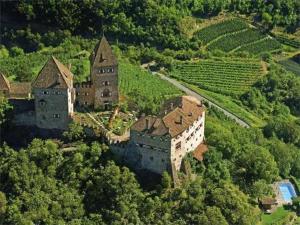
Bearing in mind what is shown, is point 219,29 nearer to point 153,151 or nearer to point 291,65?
point 291,65

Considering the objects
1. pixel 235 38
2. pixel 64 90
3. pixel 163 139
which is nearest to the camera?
pixel 163 139

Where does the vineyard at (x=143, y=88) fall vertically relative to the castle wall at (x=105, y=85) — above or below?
below

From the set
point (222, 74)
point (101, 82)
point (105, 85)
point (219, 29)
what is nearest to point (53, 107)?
point (101, 82)

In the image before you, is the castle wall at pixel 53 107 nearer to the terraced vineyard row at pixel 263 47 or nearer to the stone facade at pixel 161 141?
the stone facade at pixel 161 141

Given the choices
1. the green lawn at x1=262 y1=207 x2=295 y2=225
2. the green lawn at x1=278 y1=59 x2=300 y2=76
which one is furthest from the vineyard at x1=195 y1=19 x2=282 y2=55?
the green lawn at x1=262 y1=207 x2=295 y2=225

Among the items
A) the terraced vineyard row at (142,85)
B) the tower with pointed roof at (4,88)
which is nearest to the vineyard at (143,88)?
the terraced vineyard row at (142,85)

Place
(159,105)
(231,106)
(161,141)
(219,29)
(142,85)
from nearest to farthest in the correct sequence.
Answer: (161,141)
(159,105)
(142,85)
(231,106)
(219,29)
